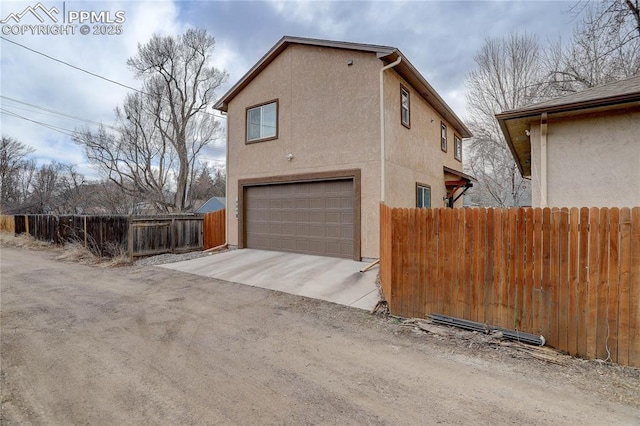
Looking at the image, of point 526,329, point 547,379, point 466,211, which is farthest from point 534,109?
point 547,379

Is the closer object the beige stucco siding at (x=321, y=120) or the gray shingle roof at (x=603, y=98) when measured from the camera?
the gray shingle roof at (x=603, y=98)

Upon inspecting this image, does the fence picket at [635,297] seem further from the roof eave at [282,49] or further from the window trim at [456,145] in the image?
the window trim at [456,145]

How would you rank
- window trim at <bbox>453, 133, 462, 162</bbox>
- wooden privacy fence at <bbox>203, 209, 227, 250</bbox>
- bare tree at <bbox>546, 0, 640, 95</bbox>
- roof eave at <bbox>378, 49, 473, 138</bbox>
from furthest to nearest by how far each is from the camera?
window trim at <bbox>453, 133, 462, 162</bbox>, wooden privacy fence at <bbox>203, 209, 227, 250</bbox>, bare tree at <bbox>546, 0, 640, 95</bbox>, roof eave at <bbox>378, 49, 473, 138</bbox>

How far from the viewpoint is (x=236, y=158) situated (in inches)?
487

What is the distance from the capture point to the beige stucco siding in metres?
8.98

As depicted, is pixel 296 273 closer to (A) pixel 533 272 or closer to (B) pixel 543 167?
(A) pixel 533 272

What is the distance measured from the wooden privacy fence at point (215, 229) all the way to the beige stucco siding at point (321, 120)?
982mm

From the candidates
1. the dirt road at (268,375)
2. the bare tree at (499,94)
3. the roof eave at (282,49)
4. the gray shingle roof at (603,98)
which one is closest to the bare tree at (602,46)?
the bare tree at (499,94)

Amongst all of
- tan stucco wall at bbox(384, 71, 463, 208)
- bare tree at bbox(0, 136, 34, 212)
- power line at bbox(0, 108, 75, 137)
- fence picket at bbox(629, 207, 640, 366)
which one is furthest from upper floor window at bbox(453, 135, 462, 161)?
bare tree at bbox(0, 136, 34, 212)

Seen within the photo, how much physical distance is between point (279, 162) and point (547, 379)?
927 cm

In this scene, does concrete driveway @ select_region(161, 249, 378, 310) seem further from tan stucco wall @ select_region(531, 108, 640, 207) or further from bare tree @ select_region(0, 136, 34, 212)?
bare tree @ select_region(0, 136, 34, 212)

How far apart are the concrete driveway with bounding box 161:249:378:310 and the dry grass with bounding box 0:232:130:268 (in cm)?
215

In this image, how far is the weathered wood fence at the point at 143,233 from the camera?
11.2 meters

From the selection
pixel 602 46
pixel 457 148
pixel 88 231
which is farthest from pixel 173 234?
pixel 602 46
